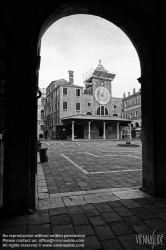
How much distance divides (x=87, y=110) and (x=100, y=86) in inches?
276

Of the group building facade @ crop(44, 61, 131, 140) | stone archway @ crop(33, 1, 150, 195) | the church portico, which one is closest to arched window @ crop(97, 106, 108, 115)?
building facade @ crop(44, 61, 131, 140)

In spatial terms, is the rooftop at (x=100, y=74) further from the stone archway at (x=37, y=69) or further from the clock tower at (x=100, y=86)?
the stone archway at (x=37, y=69)

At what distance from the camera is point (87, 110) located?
Result: 34500 mm

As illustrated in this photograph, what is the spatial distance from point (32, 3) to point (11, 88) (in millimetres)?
1396

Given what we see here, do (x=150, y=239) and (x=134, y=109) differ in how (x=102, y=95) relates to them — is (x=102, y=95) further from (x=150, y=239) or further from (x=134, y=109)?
(x=150, y=239)

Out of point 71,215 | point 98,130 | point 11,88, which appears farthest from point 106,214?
point 98,130

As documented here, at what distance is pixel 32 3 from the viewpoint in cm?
255

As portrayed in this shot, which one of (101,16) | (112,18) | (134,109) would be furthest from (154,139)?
(134,109)

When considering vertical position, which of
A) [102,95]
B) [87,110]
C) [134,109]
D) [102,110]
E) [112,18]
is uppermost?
[102,95]

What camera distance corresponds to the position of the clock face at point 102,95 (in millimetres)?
36178

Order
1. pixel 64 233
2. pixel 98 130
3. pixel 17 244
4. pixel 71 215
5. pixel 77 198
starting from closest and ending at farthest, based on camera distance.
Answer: pixel 17 244, pixel 64 233, pixel 71 215, pixel 77 198, pixel 98 130

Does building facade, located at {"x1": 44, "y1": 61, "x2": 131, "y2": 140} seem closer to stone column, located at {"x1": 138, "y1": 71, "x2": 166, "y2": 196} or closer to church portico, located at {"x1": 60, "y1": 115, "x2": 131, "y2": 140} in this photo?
church portico, located at {"x1": 60, "y1": 115, "x2": 131, "y2": 140}

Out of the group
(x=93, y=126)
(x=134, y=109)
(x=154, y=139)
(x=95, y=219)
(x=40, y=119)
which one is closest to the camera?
(x=95, y=219)

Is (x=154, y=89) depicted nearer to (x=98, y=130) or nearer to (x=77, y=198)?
(x=77, y=198)
